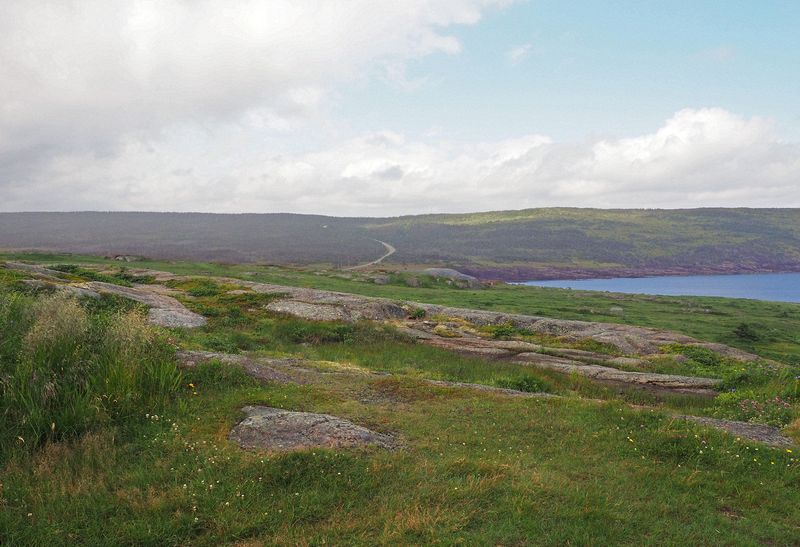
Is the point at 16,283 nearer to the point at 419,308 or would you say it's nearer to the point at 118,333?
the point at 118,333

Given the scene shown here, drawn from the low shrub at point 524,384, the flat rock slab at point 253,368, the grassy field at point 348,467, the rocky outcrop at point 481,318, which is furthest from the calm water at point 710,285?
the grassy field at point 348,467

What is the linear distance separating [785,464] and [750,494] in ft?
7.07

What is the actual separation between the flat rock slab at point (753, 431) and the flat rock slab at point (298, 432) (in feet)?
28.7

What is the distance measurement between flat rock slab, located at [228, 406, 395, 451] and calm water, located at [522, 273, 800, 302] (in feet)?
310

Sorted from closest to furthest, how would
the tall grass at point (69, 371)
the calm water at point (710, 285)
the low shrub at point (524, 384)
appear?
the tall grass at point (69, 371) < the low shrub at point (524, 384) < the calm water at point (710, 285)

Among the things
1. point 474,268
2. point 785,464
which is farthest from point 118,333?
point 474,268

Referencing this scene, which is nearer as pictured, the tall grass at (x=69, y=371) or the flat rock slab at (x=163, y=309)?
the tall grass at (x=69, y=371)

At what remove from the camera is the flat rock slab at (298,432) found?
31.5ft

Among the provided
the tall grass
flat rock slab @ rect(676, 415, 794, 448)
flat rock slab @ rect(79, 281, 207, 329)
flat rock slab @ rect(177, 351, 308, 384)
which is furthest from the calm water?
the tall grass

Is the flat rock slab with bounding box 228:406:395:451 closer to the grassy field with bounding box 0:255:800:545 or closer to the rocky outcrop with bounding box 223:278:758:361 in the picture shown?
the grassy field with bounding box 0:255:800:545

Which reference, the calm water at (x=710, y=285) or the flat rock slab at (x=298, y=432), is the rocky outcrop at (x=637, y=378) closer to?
the flat rock slab at (x=298, y=432)

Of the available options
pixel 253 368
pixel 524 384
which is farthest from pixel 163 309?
pixel 524 384

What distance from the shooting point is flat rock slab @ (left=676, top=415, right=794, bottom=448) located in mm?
11398

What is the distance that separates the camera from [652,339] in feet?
99.7
